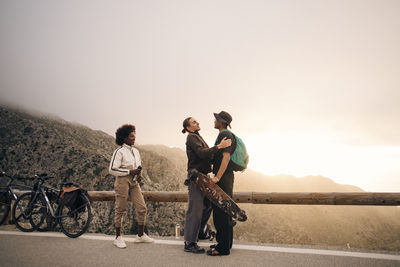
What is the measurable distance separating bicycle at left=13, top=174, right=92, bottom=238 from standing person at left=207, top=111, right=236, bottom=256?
2506 mm

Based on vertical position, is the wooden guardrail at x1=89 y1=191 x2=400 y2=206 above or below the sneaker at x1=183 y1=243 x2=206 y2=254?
above

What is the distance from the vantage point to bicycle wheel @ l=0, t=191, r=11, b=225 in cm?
647

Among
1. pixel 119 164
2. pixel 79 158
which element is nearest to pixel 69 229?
pixel 119 164

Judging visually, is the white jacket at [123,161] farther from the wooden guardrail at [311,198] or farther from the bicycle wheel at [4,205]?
the bicycle wheel at [4,205]

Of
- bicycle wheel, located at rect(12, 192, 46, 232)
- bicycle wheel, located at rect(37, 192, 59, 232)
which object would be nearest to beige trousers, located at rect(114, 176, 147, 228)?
bicycle wheel, located at rect(37, 192, 59, 232)

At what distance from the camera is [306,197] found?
16.0 ft

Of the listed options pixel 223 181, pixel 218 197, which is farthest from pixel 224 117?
pixel 218 197

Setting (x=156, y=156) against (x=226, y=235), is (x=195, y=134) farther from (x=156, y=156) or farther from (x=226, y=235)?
(x=156, y=156)

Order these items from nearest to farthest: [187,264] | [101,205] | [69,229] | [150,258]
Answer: [187,264], [150,258], [69,229], [101,205]

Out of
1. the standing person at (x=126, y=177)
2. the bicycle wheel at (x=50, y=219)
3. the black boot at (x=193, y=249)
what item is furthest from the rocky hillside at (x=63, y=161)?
the black boot at (x=193, y=249)

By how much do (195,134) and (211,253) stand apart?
5.53 ft

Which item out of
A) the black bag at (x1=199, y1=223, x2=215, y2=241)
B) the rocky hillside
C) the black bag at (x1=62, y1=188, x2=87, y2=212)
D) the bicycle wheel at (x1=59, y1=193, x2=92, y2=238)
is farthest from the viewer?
the rocky hillside

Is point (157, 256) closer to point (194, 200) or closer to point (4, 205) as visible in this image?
point (194, 200)

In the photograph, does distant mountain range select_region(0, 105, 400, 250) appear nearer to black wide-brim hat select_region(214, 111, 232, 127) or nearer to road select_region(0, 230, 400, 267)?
road select_region(0, 230, 400, 267)
